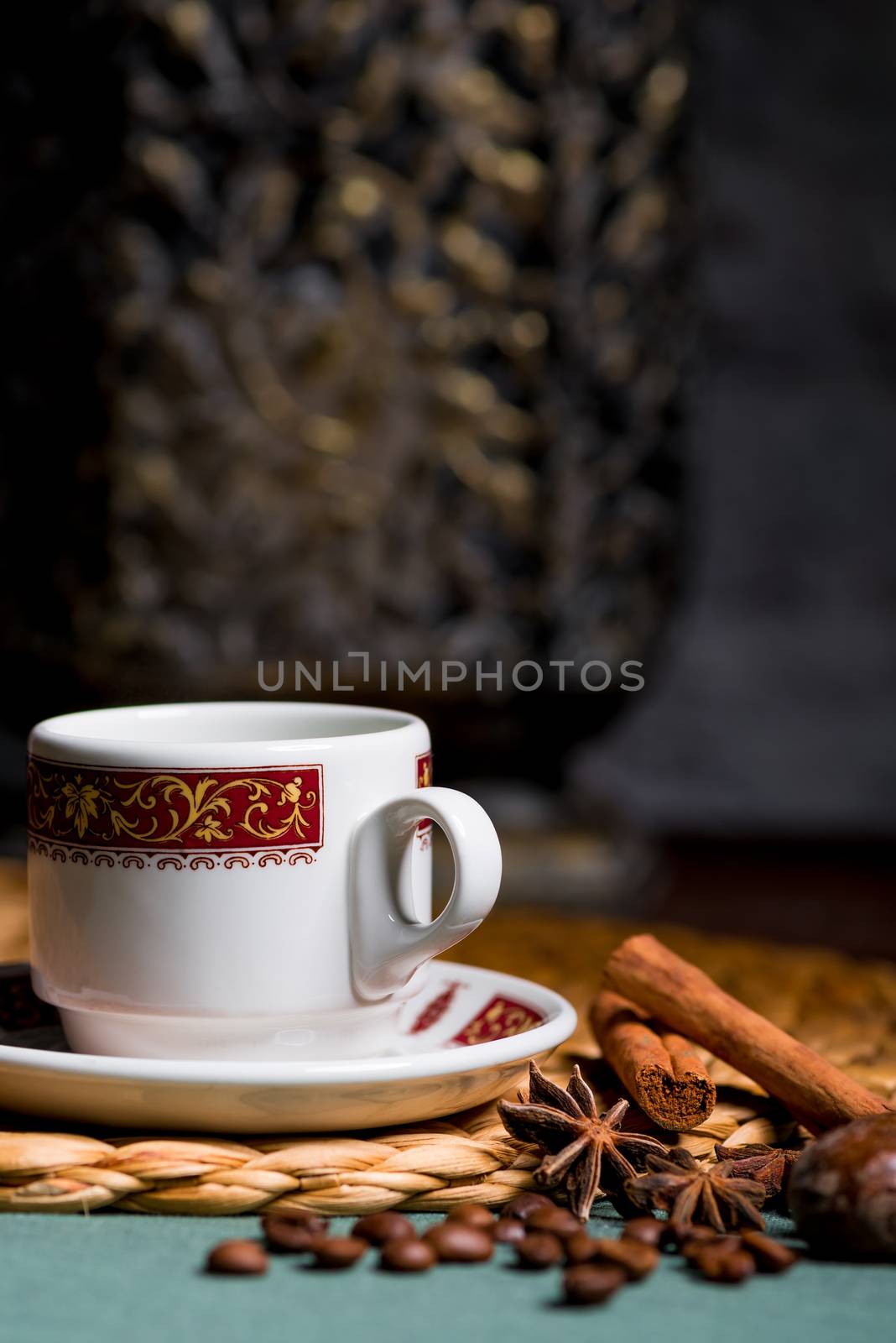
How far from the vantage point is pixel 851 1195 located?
0.54 m

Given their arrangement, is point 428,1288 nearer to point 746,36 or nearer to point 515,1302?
point 515,1302

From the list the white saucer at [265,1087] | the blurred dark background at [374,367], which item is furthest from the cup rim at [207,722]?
the blurred dark background at [374,367]

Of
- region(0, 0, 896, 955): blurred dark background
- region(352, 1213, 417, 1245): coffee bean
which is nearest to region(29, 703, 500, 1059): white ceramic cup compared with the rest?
region(352, 1213, 417, 1245): coffee bean

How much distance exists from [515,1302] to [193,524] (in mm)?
948

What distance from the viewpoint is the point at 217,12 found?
52.2 inches

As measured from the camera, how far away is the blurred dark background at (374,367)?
1.34 meters

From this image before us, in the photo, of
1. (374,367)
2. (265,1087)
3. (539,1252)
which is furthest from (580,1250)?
(374,367)

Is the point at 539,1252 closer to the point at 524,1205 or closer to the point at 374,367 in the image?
the point at 524,1205

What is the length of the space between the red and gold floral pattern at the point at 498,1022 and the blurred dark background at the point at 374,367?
63 cm

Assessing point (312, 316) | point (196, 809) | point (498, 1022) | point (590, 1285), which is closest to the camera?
point (590, 1285)

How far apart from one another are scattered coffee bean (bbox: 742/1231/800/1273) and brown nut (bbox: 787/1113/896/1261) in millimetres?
14

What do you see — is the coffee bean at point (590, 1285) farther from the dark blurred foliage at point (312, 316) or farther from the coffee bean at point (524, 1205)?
the dark blurred foliage at point (312, 316)

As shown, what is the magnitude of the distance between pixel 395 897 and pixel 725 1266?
0.63ft

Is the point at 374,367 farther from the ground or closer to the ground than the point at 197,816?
farther from the ground
